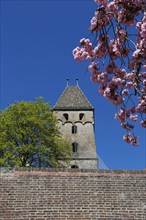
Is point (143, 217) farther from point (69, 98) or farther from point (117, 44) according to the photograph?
point (69, 98)

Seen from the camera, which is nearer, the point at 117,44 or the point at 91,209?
the point at 117,44

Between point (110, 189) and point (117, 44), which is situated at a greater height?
point (117, 44)

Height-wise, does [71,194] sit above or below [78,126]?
below

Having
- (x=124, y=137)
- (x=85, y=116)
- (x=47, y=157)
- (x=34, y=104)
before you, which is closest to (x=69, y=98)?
(x=85, y=116)

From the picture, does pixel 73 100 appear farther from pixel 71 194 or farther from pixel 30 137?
pixel 71 194

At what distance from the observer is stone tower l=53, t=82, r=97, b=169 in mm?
35700

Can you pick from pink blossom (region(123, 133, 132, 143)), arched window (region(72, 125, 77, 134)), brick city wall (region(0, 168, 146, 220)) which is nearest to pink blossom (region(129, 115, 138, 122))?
pink blossom (region(123, 133, 132, 143))

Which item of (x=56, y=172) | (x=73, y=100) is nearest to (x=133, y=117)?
(x=56, y=172)

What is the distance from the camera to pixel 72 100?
43.0 meters

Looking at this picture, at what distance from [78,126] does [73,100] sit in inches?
197

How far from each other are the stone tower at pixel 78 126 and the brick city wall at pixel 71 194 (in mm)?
24315

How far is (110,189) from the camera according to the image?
1041 centimetres

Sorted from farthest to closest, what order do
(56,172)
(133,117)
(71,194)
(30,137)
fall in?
(30,137), (56,172), (71,194), (133,117)

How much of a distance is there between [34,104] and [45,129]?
108 inches
